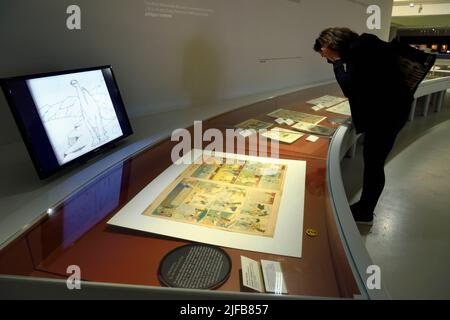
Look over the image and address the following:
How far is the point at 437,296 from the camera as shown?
1677 mm

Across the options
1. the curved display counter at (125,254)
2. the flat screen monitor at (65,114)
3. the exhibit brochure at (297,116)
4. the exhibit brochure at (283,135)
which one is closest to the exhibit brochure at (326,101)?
the exhibit brochure at (297,116)

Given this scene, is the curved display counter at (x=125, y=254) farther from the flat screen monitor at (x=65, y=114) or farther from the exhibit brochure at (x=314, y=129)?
the exhibit brochure at (x=314, y=129)

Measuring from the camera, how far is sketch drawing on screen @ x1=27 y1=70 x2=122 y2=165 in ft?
3.47

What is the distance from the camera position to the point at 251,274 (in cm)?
75

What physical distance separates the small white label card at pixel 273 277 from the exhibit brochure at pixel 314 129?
1248 millimetres

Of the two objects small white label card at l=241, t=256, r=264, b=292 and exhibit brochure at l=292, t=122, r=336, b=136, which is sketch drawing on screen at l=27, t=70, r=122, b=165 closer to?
small white label card at l=241, t=256, r=264, b=292

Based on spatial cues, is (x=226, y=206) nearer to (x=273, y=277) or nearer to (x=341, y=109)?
(x=273, y=277)

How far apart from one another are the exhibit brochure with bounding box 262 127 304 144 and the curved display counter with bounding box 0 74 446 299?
1.96 feet

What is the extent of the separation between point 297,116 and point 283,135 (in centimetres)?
54

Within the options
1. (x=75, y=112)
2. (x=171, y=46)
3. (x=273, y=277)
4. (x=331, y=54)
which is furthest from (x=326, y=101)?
(x=273, y=277)

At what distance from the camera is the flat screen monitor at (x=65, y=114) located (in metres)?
0.98

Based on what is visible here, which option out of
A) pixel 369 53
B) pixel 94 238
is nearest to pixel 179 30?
pixel 369 53

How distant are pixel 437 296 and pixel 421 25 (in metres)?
18.8

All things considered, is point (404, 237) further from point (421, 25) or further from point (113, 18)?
point (421, 25)
